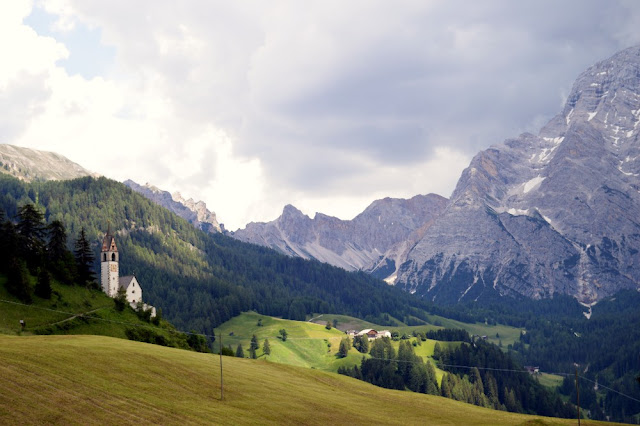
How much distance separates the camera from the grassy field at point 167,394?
68.2 meters

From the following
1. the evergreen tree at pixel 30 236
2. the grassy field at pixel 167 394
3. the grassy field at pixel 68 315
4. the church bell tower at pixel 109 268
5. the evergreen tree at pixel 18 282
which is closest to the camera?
the grassy field at pixel 167 394

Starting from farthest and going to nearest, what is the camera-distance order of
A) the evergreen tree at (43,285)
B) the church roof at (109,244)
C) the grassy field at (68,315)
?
1. the church roof at (109,244)
2. the evergreen tree at (43,285)
3. the grassy field at (68,315)

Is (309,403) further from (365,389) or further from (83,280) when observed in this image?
(83,280)

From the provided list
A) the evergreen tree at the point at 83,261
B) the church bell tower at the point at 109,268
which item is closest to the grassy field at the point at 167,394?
the evergreen tree at the point at 83,261

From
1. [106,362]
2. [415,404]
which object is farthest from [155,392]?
[415,404]

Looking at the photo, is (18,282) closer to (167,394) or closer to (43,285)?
(43,285)

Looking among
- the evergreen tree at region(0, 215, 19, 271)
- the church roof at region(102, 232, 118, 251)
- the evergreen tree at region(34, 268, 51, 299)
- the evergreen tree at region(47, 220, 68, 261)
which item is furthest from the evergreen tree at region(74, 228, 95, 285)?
the church roof at region(102, 232, 118, 251)

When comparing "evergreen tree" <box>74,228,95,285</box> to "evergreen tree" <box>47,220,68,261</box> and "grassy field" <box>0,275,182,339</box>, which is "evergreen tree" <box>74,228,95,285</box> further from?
"evergreen tree" <box>47,220,68,261</box>

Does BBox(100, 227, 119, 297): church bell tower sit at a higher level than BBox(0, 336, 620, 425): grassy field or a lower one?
higher

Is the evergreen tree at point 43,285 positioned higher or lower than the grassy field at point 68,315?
higher

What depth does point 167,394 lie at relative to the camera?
8088cm

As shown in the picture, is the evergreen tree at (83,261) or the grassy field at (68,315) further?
the evergreen tree at (83,261)

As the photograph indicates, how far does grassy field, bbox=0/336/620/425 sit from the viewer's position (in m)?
68.2

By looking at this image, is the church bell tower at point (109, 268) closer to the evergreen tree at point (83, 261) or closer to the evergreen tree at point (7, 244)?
the evergreen tree at point (83, 261)
